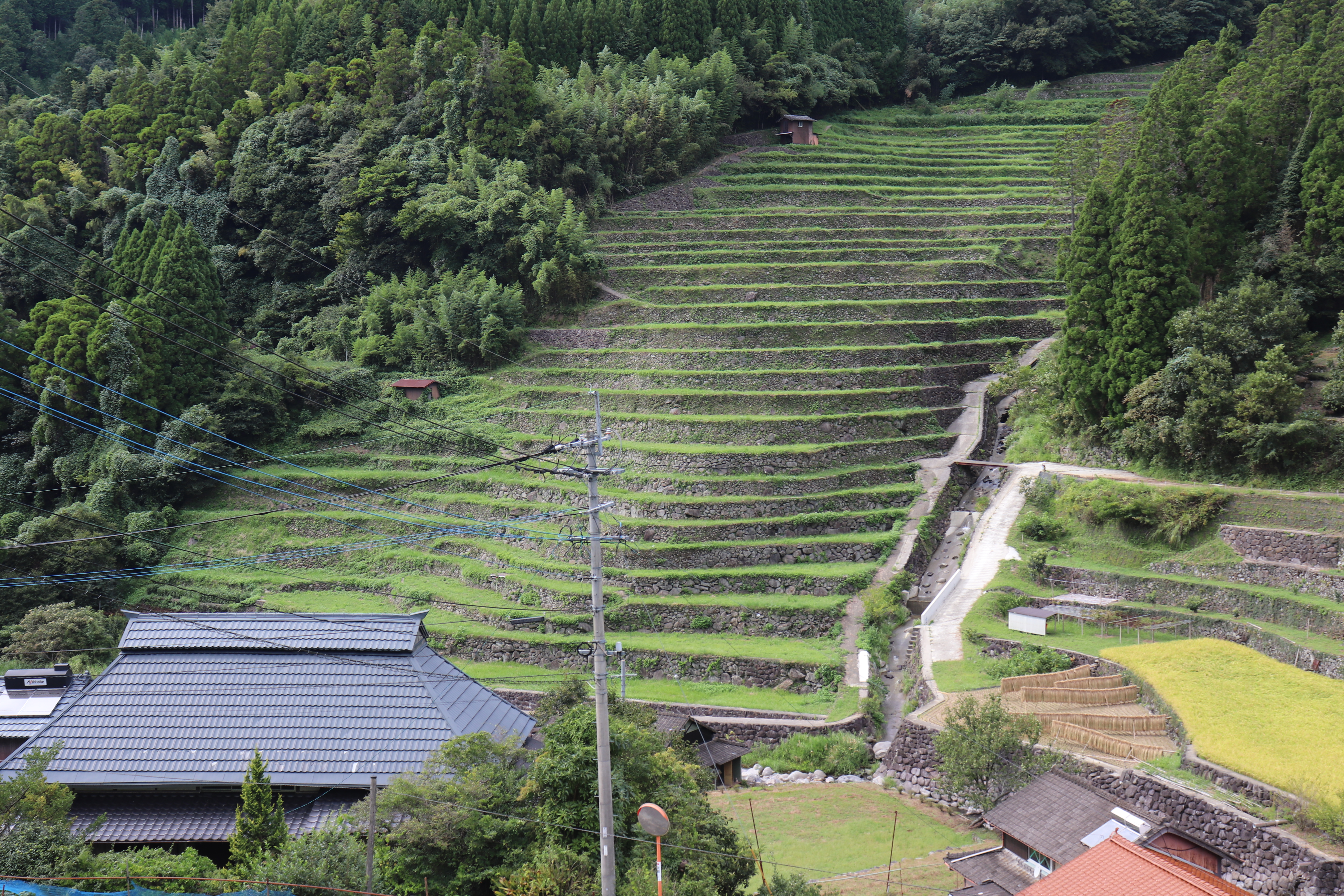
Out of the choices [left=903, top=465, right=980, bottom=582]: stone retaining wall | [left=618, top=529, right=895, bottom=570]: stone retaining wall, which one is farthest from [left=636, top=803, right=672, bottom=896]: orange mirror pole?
[left=903, top=465, right=980, bottom=582]: stone retaining wall

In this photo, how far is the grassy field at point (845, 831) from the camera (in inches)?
734

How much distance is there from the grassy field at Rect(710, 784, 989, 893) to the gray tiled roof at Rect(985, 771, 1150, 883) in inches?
62.1

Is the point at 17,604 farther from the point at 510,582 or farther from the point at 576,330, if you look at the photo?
the point at 576,330

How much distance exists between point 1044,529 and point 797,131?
3221cm

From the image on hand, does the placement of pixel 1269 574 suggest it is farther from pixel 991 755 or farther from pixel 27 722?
pixel 27 722

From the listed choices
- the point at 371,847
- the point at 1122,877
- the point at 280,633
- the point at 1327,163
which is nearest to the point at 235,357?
the point at 280,633

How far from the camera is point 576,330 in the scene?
4094 cm

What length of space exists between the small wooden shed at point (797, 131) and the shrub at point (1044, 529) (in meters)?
31.4

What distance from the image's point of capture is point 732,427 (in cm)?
3406

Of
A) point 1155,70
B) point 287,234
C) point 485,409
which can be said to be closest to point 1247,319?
point 485,409

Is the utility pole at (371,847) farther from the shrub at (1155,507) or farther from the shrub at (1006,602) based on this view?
the shrub at (1155,507)

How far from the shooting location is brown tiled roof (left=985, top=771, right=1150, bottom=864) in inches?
640

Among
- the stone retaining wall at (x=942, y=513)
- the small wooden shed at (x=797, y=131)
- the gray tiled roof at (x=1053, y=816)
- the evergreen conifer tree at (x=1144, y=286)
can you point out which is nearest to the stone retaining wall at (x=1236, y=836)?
the gray tiled roof at (x=1053, y=816)

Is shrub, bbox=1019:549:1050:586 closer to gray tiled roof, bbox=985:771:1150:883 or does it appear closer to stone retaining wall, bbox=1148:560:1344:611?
stone retaining wall, bbox=1148:560:1344:611
